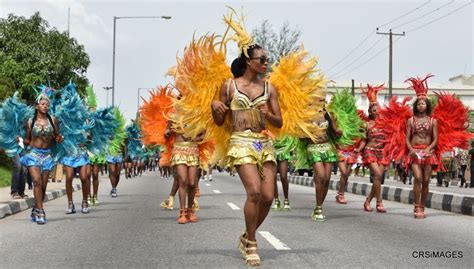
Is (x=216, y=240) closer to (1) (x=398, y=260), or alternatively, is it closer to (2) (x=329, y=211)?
(1) (x=398, y=260)

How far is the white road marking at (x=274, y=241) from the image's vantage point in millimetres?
8375

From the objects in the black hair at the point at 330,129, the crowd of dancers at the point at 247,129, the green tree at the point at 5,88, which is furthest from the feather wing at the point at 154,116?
the green tree at the point at 5,88

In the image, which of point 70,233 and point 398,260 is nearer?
point 398,260

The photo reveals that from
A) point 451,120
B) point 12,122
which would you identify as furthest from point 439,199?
point 12,122

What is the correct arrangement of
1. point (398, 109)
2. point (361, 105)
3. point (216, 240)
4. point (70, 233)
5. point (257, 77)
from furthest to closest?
point (361, 105) → point (398, 109) → point (70, 233) → point (216, 240) → point (257, 77)

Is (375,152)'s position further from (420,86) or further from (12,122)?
(12,122)

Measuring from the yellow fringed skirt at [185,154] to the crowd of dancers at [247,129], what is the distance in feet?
0.06

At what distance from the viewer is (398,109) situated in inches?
513

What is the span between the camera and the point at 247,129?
24.7ft

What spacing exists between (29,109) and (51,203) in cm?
578

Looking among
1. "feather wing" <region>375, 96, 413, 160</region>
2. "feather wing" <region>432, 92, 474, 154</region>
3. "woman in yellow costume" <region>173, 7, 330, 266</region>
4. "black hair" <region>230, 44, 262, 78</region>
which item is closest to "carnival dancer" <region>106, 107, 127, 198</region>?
"feather wing" <region>375, 96, 413, 160</region>

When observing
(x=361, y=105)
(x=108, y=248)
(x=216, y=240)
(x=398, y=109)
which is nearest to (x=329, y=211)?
(x=398, y=109)

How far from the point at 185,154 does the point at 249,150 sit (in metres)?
4.52

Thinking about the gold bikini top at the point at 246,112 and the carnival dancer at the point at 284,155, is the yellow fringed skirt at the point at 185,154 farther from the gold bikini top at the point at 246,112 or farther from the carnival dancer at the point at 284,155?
the gold bikini top at the point at 246,112
